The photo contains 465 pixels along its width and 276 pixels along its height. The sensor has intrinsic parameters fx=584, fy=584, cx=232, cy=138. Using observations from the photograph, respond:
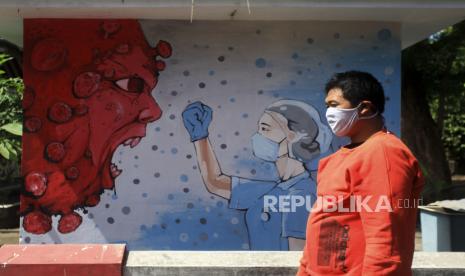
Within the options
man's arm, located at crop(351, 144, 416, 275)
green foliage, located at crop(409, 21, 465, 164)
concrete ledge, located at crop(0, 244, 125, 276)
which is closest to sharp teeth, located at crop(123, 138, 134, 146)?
concrete ledge, located at crop(0, 244, 125, 276)

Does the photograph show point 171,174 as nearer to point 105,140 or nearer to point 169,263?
point 105,140

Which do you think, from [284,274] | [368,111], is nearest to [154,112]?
[284,274]

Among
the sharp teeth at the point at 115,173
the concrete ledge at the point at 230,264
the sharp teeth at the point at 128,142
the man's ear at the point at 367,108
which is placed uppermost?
the man's ear at the point at 367,108

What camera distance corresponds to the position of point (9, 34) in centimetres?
692

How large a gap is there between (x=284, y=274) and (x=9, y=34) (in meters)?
4.72

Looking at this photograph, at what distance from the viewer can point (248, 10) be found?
5500 millimetres

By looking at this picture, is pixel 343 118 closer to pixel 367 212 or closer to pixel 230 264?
pixel 367 212

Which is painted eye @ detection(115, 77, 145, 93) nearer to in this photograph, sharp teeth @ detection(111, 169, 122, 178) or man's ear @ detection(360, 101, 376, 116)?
sharp teeth @ detection(111, 169, 122, 178)

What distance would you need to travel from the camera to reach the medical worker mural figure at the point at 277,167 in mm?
6129

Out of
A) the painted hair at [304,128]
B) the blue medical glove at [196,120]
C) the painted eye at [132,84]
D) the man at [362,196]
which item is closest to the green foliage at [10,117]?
the painted eye at [132,84]

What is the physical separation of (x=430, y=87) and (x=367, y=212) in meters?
11.4

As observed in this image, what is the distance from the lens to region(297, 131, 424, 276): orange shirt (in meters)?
2.08

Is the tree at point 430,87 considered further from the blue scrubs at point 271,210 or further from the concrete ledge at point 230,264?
the concrete ledge at point 230,264

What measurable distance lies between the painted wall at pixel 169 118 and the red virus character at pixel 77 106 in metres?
0.01
